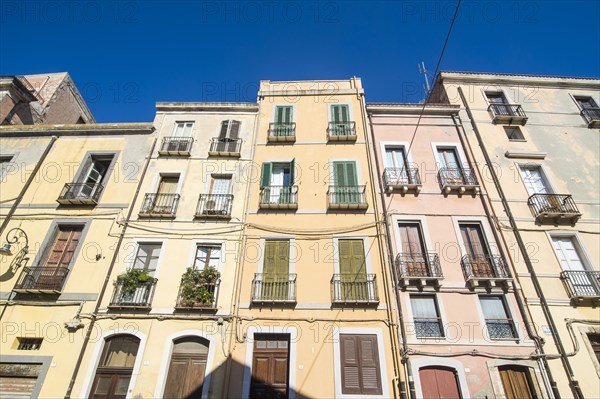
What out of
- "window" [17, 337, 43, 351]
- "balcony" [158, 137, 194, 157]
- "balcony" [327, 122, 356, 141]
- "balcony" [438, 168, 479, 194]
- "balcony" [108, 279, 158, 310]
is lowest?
"window" [17, 337, 43, 351]

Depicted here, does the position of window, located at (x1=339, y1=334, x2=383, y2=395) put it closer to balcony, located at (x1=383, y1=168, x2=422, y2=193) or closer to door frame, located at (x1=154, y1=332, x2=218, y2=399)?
door frame, located at (x1=154, y1=332, x2=218, y2=399)

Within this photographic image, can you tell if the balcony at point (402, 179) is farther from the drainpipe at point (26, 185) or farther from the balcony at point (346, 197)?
the drainpipe at point (26, 185)

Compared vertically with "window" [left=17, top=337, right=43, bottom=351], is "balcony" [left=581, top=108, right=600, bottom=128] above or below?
above

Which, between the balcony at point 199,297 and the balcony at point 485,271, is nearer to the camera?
the balcony at point 199,297

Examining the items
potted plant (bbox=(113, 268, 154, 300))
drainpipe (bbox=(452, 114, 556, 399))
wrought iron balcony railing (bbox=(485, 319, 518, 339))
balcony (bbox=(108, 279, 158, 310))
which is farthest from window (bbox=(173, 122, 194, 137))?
wrought iron balcony railing (bbox=(485, 319, 518, 339))

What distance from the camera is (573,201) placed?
13578mm

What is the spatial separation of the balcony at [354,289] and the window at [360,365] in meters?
1.15

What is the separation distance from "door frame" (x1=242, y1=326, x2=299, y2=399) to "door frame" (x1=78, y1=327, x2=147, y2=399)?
3520 mm

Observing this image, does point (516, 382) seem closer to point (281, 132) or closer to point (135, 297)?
point (135, 297)

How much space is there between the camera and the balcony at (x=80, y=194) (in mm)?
13566

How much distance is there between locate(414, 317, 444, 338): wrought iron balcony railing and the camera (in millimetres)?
10898

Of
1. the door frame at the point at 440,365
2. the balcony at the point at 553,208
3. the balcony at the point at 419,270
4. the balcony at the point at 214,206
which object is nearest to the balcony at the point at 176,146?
the balcony at the point at 214,206

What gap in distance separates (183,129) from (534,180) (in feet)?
56.5

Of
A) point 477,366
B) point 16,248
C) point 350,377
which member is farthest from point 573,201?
point 16,248
